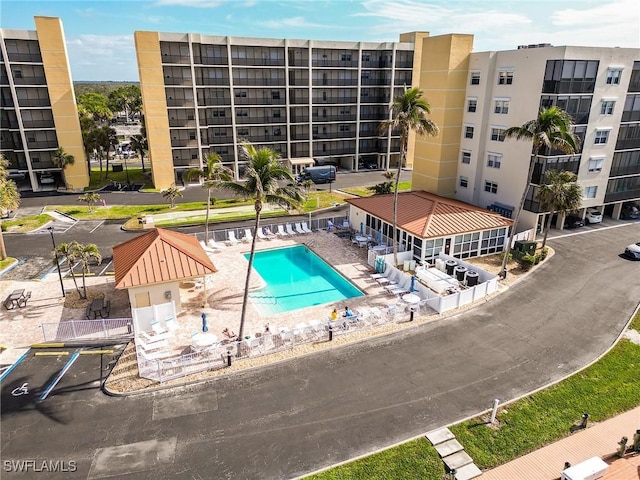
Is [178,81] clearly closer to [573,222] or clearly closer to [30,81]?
[30,81]

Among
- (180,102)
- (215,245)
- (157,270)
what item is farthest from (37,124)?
(157,270)

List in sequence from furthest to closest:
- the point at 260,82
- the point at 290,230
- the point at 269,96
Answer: the point at 269,96 → the point at 260,82 → the point at 290,230

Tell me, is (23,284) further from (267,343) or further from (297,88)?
(297,88)

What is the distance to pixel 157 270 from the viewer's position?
25.9 meters

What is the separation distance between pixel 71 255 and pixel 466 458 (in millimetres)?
25572

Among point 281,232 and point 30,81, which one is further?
point 30,81

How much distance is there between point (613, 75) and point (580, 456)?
1403 inches

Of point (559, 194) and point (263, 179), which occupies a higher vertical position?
point (263, 179)

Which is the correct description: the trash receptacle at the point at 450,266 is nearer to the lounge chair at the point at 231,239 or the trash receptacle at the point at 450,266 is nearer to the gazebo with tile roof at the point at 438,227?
the gazebo with tile roof at the point at 438,227

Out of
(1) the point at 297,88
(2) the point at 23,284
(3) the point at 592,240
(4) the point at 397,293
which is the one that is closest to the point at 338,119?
(1) the point at 297,88

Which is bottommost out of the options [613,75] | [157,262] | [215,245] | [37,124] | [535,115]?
[215,245]

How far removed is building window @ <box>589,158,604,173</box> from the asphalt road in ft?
62.8

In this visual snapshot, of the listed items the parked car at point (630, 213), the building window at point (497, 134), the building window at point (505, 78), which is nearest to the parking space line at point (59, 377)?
the building window at point (497, 134)

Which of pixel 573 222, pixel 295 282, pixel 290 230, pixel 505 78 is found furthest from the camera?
pixel 573 222
